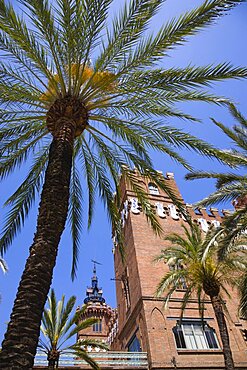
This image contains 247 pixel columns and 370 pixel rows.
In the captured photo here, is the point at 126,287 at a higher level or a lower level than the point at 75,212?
higher

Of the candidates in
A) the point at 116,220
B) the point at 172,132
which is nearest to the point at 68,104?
the point at 172,132

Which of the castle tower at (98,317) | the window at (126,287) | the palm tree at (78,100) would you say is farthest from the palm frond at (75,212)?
the castle tower at (98,317)

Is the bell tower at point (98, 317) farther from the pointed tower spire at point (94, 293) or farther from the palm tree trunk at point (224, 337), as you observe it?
the palm tree trunk at point (224, 337)

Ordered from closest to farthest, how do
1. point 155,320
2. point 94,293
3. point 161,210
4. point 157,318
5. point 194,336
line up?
point 155,320 < point 157,318 < point 194,336 < point 161,210 < point 94,293

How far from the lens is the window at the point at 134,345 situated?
67.2ft

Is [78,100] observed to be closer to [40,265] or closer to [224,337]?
[40,265]

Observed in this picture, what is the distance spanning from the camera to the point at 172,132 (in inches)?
361

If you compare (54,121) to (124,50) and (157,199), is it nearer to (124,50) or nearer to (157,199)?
(124,50)

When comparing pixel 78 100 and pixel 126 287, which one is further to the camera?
pixel 126 287

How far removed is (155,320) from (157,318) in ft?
0.69

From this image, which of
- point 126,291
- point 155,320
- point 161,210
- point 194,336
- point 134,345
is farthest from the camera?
point 161,210

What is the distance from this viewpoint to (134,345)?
69.9ft

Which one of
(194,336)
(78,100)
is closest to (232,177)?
(78,100)

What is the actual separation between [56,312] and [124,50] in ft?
50.2
